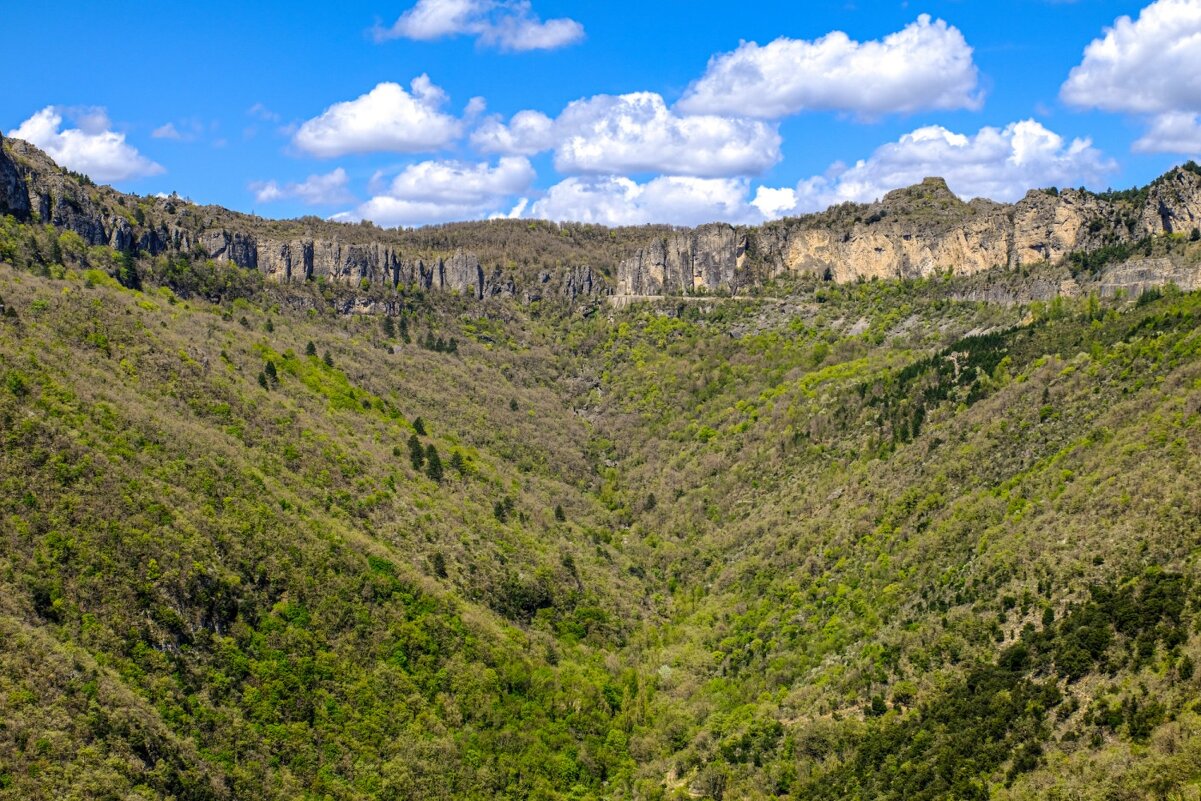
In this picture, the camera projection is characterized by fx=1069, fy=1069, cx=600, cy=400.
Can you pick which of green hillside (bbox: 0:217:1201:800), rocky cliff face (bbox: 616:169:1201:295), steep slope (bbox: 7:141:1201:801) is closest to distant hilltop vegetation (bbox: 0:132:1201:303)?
rocky cliff face (bbox: 616:169:1201:295)

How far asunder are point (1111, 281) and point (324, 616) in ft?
340

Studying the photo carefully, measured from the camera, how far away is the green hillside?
64.2 m

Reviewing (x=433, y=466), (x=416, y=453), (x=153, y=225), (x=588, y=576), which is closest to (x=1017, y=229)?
(x=588, y=576)

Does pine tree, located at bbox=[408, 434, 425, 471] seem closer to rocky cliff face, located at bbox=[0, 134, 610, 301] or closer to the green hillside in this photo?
the green hillside

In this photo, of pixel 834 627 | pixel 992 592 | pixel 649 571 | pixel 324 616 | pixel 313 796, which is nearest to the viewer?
pixel 313 796

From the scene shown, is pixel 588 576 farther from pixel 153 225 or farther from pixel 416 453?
pixel 153 225

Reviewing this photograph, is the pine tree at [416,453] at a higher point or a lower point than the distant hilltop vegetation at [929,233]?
lower

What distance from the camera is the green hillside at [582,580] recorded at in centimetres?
6419

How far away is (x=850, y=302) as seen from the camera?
187000 millimetres

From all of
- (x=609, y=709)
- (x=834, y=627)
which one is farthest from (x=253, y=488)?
(x=834, y=627)

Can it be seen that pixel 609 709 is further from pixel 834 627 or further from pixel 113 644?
pixel 113 644

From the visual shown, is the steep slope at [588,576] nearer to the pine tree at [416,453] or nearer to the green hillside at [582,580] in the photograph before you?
the green hillside at [582,580]

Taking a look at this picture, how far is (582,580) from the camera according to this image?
11519 cm

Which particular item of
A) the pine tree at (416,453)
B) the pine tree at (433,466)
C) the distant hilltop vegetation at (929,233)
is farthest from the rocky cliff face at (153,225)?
the pine tree at (433,466)
